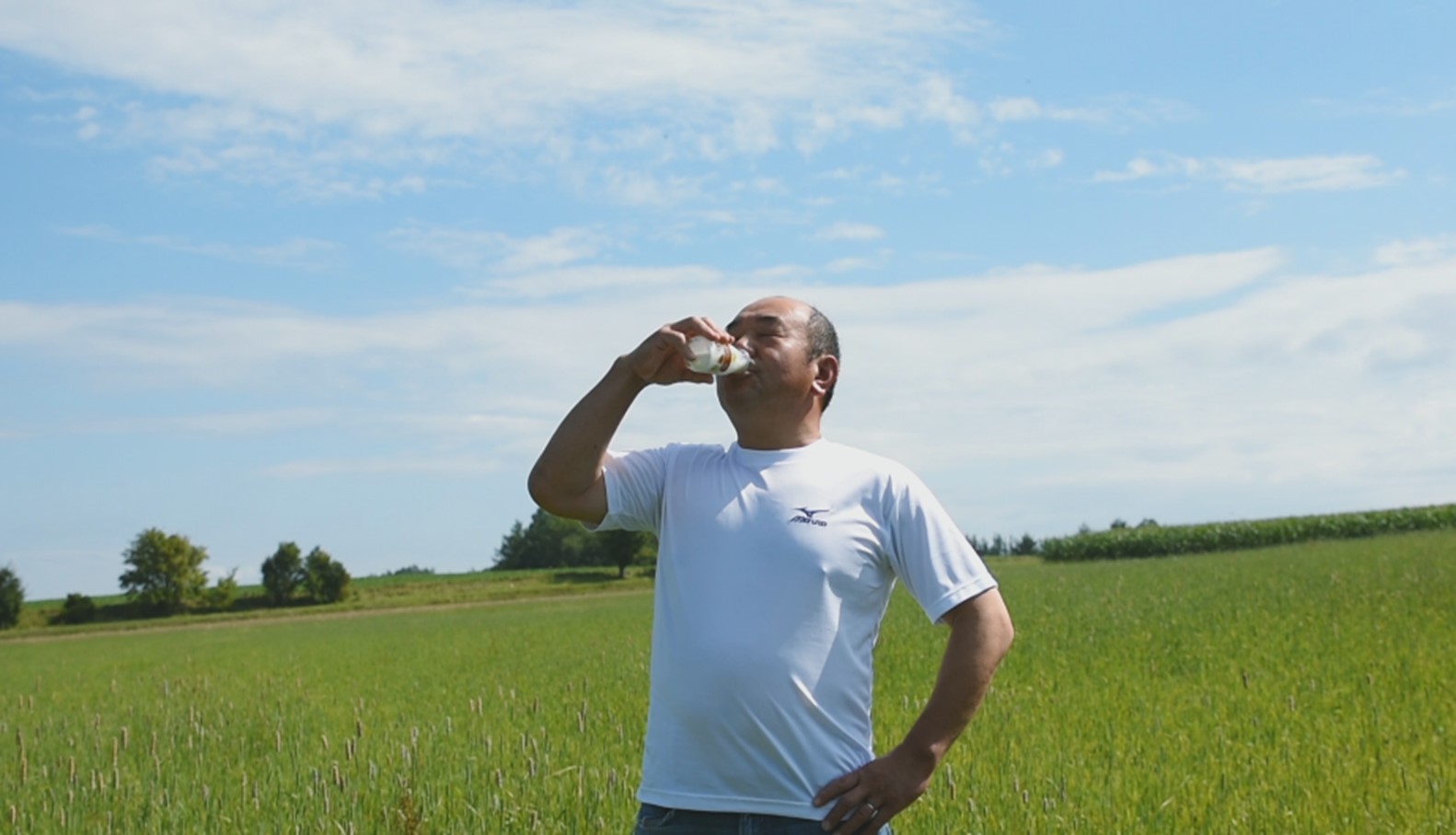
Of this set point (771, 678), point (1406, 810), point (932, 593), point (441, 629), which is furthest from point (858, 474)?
point (441, 629)

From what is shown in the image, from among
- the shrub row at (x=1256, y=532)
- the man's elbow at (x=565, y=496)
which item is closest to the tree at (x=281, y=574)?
the shrub row at (x=1256, y=532)

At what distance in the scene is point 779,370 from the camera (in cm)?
349

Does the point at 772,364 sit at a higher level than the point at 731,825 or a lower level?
higher

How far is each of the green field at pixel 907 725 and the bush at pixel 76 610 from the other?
1910 inches

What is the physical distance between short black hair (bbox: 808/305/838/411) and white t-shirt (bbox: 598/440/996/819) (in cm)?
23

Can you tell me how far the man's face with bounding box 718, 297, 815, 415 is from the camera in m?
3.49

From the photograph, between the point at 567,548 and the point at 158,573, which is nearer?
the point at 158,573

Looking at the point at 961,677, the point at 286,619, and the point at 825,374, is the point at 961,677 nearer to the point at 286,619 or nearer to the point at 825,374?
the point at 825,374

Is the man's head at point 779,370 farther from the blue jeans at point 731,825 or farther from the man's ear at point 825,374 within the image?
the blue jeans at point 731,825

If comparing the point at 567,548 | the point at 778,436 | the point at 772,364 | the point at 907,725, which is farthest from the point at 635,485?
the point at 567,548

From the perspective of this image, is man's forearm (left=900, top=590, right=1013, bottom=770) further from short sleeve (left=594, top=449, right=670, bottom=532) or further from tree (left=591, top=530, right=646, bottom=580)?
tree (left=591, top=530, right=646, bottom=580)

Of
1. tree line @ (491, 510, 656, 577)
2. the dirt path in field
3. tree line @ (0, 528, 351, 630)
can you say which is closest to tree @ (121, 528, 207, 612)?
tree line @ (0, 528, 351, 630)

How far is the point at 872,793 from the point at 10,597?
66.8 meters

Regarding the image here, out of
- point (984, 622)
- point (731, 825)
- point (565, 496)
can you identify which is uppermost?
point (565, 496)
